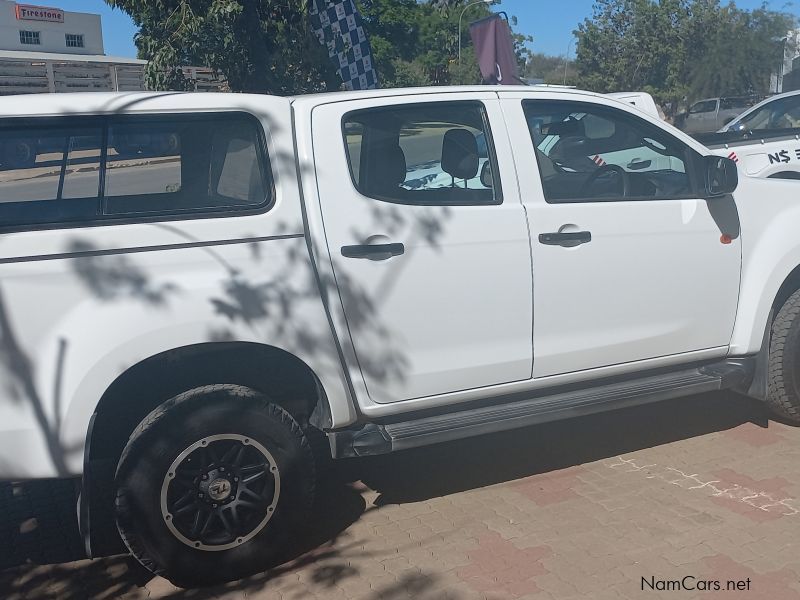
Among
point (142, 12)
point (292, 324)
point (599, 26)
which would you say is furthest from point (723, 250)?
point (599, 26)

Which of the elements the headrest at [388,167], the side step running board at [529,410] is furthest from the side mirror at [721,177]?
the headrest at [388,167]

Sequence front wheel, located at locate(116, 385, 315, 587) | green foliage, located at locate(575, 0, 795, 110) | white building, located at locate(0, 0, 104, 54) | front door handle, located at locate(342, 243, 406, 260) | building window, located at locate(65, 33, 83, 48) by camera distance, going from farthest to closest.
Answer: building window, located at locate(65, 33, 83, 48), white building, located at locate(0, 0, 104, 54), green foliage, located at locate(575, 0, 795, 110), front door handle, located at locate(342, 243, 406, 260), front wheel, located at locate(116, 385, 315, 587)

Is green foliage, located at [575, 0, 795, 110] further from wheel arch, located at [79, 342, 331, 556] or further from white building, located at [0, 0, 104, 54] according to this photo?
wheel arch, located at [79, 342, 331, 556]

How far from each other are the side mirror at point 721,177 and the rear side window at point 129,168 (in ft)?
7.51

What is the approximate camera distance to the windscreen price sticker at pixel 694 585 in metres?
3.44

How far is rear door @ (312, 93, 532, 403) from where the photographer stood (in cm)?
373

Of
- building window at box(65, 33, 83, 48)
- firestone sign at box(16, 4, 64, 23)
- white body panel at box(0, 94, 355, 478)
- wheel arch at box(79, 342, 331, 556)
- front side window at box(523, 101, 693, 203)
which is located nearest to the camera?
white body panel at box(0, 94, 355, 478)

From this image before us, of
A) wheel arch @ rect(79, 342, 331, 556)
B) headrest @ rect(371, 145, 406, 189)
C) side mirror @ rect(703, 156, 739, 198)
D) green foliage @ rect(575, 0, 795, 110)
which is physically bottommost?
wheel arch @ rect(79, 342, 331, 556)

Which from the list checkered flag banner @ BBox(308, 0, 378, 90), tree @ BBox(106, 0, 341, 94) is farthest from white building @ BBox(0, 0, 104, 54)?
checkered flag banner @ BBox(308, 0, 378, 90)

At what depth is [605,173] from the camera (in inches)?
174

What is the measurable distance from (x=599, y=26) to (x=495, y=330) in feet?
149

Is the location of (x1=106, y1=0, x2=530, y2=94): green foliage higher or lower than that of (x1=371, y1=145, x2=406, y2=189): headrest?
higher

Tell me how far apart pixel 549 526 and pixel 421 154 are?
1946 mm

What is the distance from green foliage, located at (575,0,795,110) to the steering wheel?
31.9 m
